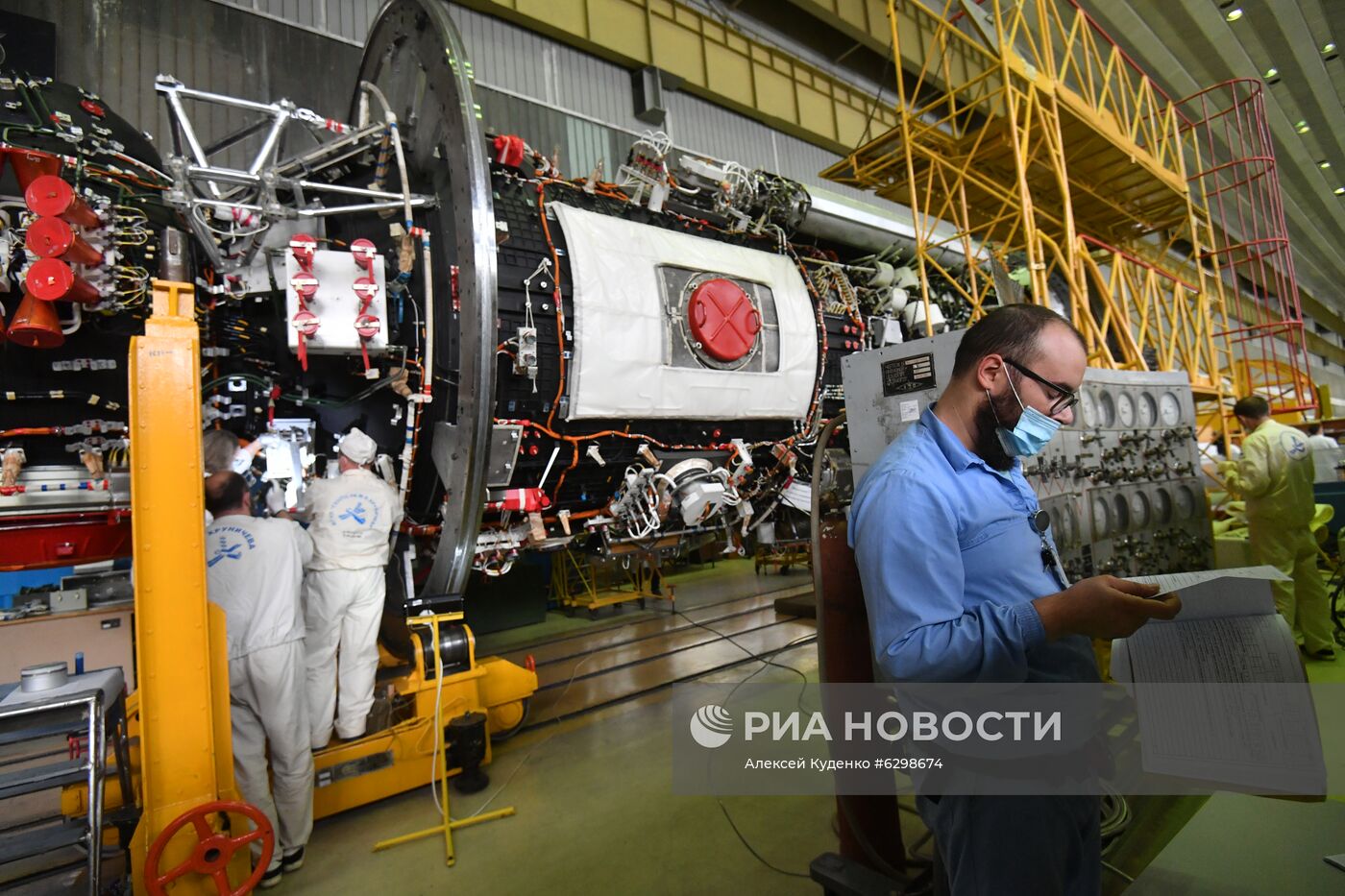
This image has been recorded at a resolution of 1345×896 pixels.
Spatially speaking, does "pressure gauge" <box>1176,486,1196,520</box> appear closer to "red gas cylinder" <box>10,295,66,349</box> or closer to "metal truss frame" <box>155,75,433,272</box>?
"metal truss frame" <box>155,75,433,272</box>

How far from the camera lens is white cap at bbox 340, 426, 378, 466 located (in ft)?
11.2

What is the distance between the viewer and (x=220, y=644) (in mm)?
2314

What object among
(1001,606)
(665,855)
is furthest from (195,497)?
(1001,606)

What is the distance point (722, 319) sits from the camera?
4.08 metres

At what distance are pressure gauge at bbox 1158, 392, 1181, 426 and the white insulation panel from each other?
9.05ft

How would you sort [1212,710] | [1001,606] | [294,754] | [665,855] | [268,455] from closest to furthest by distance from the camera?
1. [1001,606]
2. [1212,710]
3. [665,855]
4. [294,754]
5. [268,455]

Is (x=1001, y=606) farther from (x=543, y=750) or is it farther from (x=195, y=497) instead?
(x=543, y=750)

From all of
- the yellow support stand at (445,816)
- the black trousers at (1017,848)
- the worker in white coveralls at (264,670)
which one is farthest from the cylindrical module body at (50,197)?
the black trousers at (1017,848)

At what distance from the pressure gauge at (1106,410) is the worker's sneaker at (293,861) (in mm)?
4859

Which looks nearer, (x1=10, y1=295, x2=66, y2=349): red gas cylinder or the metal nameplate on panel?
(x1=10, y1=295, x2=66, y2=349): red gas cylinder

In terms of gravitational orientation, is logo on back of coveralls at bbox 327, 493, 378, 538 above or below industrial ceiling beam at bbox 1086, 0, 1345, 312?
below

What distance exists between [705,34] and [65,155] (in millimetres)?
8204

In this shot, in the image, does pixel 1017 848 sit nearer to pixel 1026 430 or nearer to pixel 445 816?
pixel 1026 430

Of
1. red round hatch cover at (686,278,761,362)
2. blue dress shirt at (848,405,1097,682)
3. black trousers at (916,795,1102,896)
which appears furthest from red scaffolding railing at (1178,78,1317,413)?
black trousers at (916,795,1102,896)
